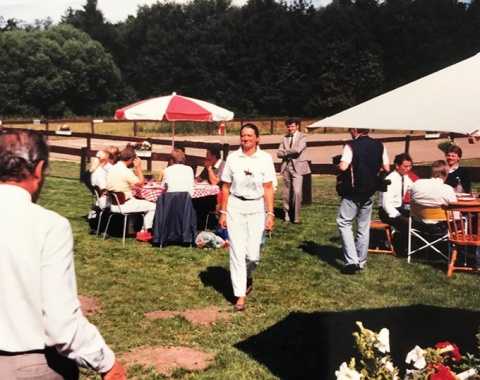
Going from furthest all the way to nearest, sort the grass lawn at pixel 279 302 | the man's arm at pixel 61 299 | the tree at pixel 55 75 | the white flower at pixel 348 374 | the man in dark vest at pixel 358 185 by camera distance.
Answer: the tree at pixel 55 75, the man in dark vest at pixel 358 185, the grass lawn at pixel 279 302, the white flower at pixel 348 374, the man's arm at pixel 61 299

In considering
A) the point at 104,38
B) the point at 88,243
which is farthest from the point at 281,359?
the point at 104,38

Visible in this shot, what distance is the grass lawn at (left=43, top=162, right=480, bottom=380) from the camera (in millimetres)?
5129

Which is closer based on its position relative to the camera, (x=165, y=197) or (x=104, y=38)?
(x=165, y=197)

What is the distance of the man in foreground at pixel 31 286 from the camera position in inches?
89.0

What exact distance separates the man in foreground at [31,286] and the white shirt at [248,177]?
391 centimetres

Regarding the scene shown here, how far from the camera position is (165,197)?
898cm

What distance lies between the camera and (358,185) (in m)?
7.46

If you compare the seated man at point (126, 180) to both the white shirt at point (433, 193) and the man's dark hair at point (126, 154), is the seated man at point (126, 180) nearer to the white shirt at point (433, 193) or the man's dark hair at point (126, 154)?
the man's dark hair at point (126, 154)

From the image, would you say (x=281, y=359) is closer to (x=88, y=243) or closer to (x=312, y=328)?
(x=312, y=328)

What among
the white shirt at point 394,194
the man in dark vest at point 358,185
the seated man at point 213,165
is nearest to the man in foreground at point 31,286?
the man in dark vest at point 358,185

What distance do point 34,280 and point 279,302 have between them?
14.7ft

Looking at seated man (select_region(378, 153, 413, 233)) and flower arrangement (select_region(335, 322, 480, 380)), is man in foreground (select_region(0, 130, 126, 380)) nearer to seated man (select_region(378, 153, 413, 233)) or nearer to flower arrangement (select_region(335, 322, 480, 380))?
flower arrangement (select_region(335, 322, 480, 380))

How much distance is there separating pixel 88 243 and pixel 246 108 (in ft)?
191

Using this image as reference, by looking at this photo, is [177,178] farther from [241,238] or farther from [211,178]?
[241,238]
